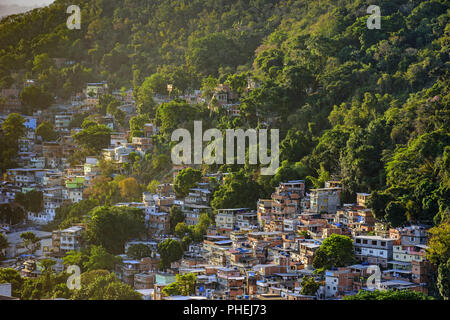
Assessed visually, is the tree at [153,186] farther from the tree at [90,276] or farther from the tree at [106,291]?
the tree at [106,291]

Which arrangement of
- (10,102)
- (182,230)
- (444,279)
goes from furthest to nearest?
(10,102) < (182,230) < (444,279)

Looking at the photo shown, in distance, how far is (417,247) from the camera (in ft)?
37.8

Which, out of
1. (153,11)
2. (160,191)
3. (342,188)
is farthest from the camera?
(153,11)

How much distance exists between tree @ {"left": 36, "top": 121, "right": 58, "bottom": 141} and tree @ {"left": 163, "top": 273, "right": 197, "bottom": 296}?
976 cm

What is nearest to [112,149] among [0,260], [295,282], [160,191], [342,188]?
[160,191]

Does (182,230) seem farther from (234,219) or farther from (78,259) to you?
(78,259)

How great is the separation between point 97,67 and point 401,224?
14273mm

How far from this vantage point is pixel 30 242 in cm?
1520

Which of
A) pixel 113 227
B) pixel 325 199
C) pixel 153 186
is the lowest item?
pixel 113 227

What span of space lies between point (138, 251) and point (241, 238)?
1.72 meters

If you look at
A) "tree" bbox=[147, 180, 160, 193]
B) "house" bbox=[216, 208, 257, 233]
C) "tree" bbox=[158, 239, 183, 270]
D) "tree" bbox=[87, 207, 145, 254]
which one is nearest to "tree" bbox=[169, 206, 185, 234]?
"tree" bbox=[87, 207, 145, 254]

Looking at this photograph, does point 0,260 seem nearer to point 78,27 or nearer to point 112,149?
point 112,149

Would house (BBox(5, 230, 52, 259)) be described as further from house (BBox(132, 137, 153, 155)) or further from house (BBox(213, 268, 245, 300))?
house (BBox(213, 268, 245, 300))

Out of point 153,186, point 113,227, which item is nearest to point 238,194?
point 113,227
